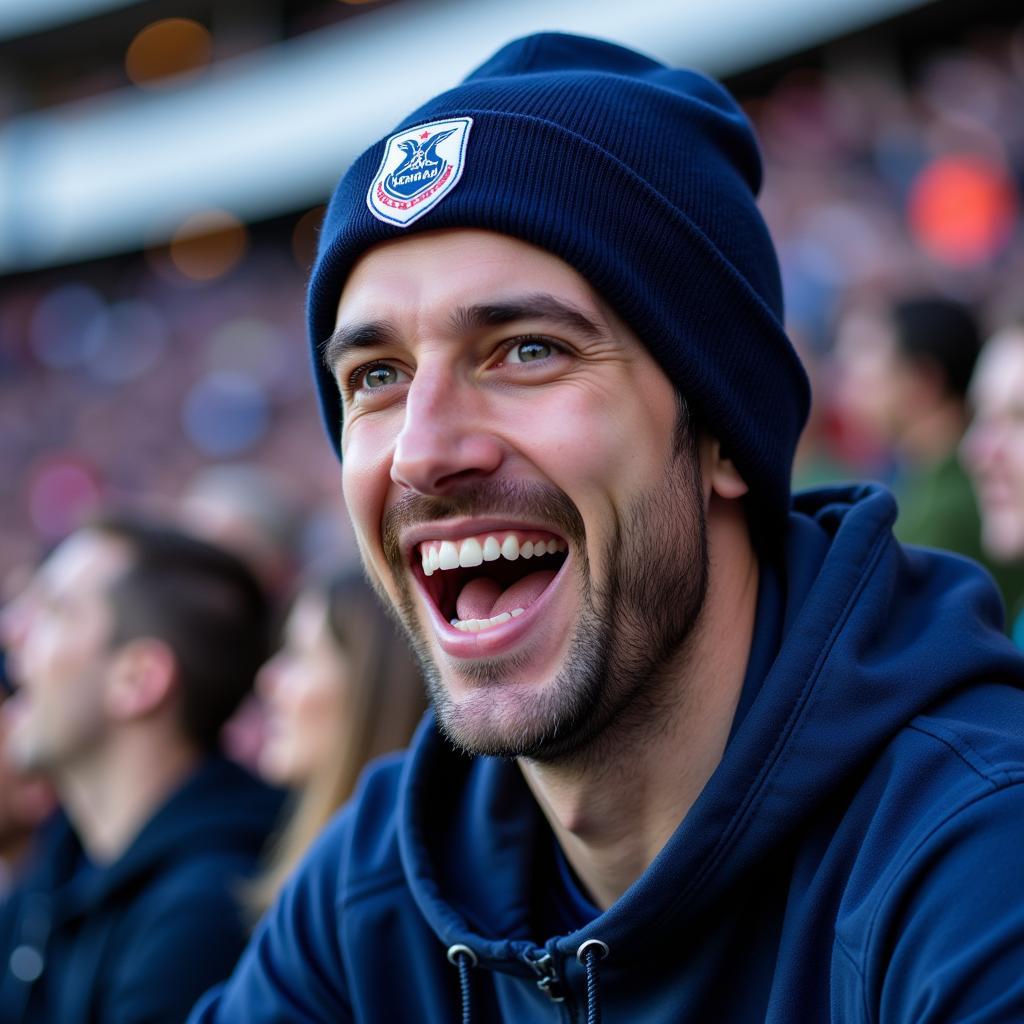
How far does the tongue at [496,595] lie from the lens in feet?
6.39

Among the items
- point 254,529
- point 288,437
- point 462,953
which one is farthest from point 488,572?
point 288,437

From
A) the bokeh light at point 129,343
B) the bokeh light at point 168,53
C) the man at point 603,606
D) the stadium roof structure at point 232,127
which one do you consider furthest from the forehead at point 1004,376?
the bokeh light at point 168,53

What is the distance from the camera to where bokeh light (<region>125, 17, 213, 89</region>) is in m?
21.3

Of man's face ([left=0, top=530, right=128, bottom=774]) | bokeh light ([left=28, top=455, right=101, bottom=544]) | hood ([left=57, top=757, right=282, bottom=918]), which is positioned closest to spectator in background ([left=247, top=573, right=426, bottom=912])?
hood ([left=57, top=757, right=282, bottom=918])

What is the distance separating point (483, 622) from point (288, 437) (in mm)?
15352

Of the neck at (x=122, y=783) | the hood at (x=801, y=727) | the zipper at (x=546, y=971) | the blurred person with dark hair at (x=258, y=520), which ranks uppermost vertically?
the hood at (x=801, y=727)

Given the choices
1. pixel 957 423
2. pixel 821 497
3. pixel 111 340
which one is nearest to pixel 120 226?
pixel 111 340

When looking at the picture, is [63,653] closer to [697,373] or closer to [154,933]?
[154,933]

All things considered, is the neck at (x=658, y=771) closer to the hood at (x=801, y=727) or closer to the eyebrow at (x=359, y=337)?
the hood at (x=801, y=727)

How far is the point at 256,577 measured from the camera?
4020 mm

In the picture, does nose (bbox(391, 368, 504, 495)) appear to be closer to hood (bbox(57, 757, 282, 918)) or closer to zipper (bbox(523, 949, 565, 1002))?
zipper (bbox(523, 949, 565, 1002))

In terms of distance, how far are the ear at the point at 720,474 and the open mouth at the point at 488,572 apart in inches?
10.8

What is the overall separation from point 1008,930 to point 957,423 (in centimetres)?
396

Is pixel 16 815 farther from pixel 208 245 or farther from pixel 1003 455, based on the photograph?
pixel 208 245
